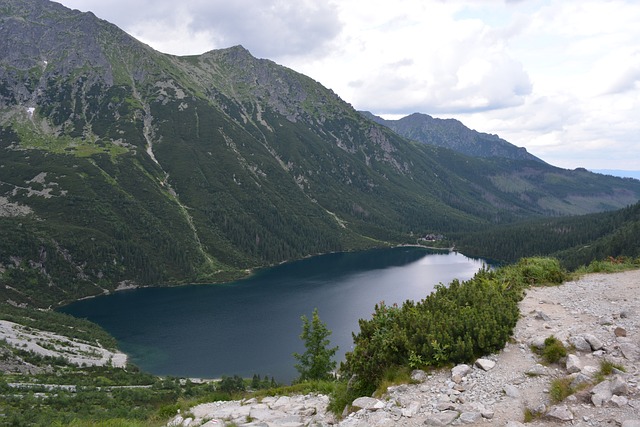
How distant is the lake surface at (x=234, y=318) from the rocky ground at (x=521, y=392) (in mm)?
75841

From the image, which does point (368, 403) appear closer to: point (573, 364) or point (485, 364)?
point (485, 364)

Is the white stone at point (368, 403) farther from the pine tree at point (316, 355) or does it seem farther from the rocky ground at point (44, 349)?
the rocky ground at point (44, 349)

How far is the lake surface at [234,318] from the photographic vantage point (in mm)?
103875

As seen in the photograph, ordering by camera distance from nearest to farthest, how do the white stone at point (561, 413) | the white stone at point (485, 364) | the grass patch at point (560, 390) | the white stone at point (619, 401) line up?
the white stone at point (619, 401), the white stone at point (561, 413), the grass patch at point (560, 390), the white stone at point (485, 364)

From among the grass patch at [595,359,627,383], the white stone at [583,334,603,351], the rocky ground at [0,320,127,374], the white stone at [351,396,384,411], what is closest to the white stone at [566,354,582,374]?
the grass patch at [595,359,627,383]

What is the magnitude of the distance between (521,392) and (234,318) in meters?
136

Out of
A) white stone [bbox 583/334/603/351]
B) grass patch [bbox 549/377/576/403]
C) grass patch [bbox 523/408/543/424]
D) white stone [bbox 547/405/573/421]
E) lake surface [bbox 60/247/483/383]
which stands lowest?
lake surface [bbox 60/247/483/383]

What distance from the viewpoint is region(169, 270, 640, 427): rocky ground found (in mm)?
11086

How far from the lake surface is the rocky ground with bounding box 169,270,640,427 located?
7584cm

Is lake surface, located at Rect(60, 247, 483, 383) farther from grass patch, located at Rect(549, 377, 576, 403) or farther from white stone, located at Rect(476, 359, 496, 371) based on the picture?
grass patch, located at Rect(549, 377, 576, 403)

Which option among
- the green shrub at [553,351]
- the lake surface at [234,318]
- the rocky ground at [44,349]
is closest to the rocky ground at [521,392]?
the green shrub at [553,351]

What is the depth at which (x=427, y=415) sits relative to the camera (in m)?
12.1

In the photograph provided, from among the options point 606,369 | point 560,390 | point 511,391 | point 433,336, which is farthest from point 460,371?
point 606,369

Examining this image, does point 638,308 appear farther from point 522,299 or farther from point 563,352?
point 563,352
